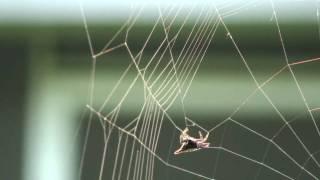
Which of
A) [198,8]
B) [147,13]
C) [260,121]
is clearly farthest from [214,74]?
[198,8]

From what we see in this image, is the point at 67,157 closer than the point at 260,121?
No

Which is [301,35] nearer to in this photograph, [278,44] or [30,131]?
[278,44]

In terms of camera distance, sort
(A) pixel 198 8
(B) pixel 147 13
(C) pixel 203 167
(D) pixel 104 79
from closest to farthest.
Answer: (A) pixel 198 8
(B) pixel 147 13
(C) pixel 203 167
(D) pixel 104 79

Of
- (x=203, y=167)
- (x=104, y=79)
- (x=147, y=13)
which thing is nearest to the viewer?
(x=147, y=13)

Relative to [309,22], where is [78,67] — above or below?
below

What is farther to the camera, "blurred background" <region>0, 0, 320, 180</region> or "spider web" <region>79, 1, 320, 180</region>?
"blurred background" <region>0, 0, 320, 180</region>

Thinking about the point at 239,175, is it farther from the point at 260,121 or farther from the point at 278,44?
the point at 278,44

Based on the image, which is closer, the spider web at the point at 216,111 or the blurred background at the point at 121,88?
the spider web at the point at 216,111

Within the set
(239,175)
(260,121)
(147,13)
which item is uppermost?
(147,13)
